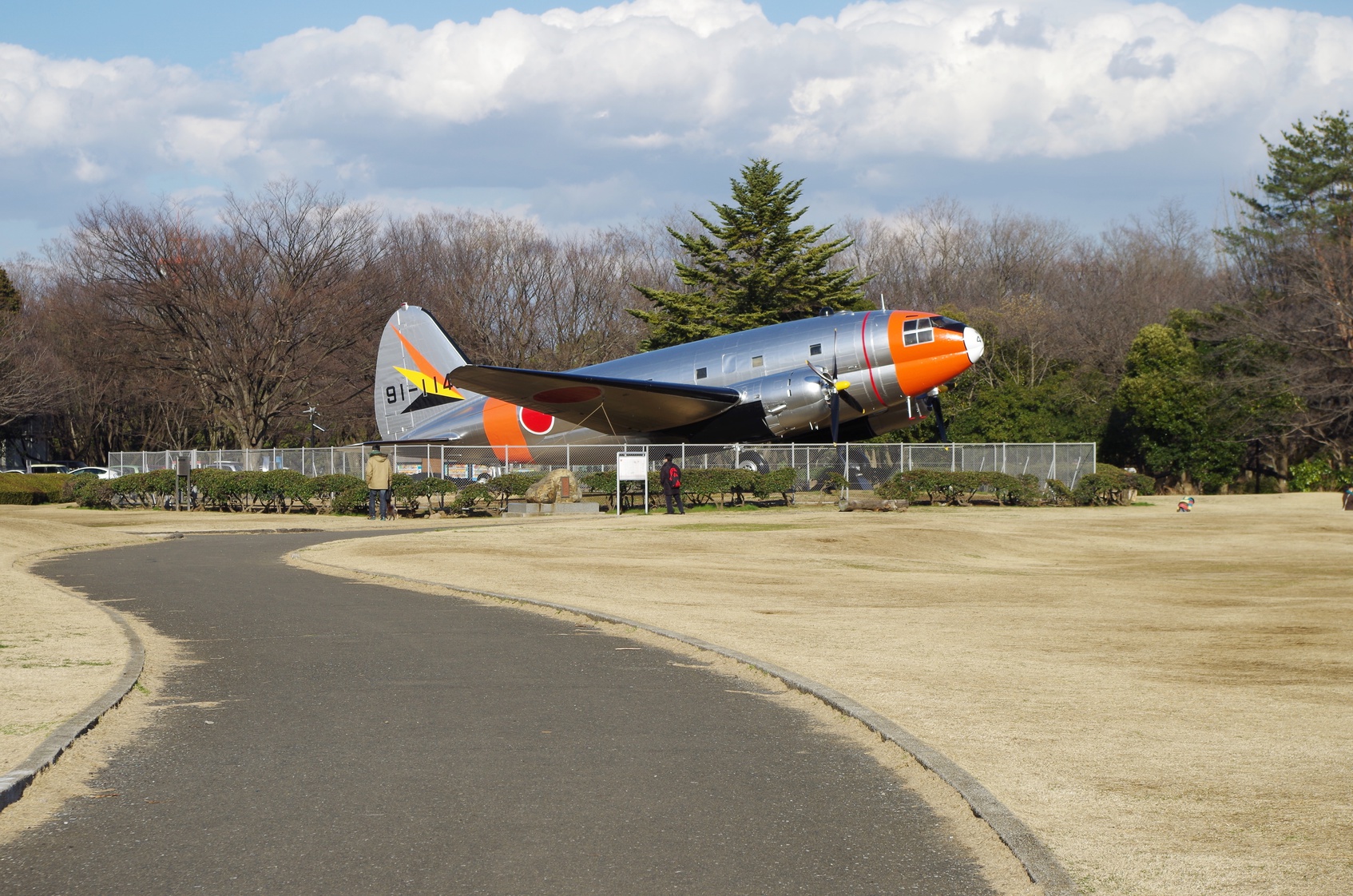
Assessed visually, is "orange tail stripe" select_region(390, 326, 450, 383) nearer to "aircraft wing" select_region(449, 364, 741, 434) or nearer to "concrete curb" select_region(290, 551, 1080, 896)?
"aircraft wing" select_region(449, 364, 741, 434)

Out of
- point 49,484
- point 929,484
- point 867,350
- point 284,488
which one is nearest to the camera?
point 867,350

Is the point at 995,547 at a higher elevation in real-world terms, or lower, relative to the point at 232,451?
lower

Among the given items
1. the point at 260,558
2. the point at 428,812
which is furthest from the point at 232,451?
the point at 428,812

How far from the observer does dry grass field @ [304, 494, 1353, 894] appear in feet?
19.1

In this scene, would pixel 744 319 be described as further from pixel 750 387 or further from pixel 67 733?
pixel 67 733

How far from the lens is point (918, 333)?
36.6 meters

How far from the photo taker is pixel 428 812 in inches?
237

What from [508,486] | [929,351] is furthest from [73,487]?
[929,351]

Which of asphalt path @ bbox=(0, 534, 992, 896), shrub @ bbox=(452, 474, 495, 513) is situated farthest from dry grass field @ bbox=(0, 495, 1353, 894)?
shrub @ bbox=(452, 474, 495, 513)

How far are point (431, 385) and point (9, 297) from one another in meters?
44.1

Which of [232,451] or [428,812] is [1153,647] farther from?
[232,451]

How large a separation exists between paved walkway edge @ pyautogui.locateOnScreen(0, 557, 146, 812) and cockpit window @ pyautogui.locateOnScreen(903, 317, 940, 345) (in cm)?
2884

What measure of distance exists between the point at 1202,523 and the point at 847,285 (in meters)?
32.4

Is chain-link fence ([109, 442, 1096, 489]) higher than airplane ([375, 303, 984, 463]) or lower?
lower
